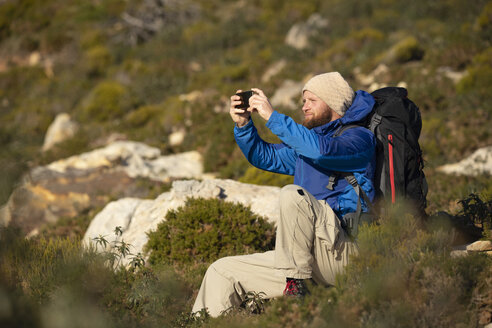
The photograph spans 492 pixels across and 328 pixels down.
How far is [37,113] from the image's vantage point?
1892 centimetres

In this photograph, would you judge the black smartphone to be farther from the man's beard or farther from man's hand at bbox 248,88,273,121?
the man's beard

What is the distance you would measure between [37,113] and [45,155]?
22.3ft

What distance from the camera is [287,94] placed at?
43.1 ft

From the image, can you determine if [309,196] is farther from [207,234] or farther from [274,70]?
[274,70]

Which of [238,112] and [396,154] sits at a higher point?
[238,112]

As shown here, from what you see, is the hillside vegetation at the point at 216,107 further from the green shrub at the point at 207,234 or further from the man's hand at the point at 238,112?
the man's hand at the point at 238,112

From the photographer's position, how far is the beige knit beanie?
3.63 meters

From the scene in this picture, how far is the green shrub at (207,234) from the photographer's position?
4.93m

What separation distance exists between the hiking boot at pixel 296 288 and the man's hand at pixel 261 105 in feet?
3.87

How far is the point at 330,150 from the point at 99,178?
740 cm

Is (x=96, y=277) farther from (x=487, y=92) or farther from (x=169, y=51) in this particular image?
(x=169, y=51)

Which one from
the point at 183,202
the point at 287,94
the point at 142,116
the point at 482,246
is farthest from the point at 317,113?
the point at 142,116

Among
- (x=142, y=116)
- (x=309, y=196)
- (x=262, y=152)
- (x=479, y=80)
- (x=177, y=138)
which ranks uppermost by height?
(x=142, y=116)

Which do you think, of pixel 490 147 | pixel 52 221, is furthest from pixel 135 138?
pixel 490 147
